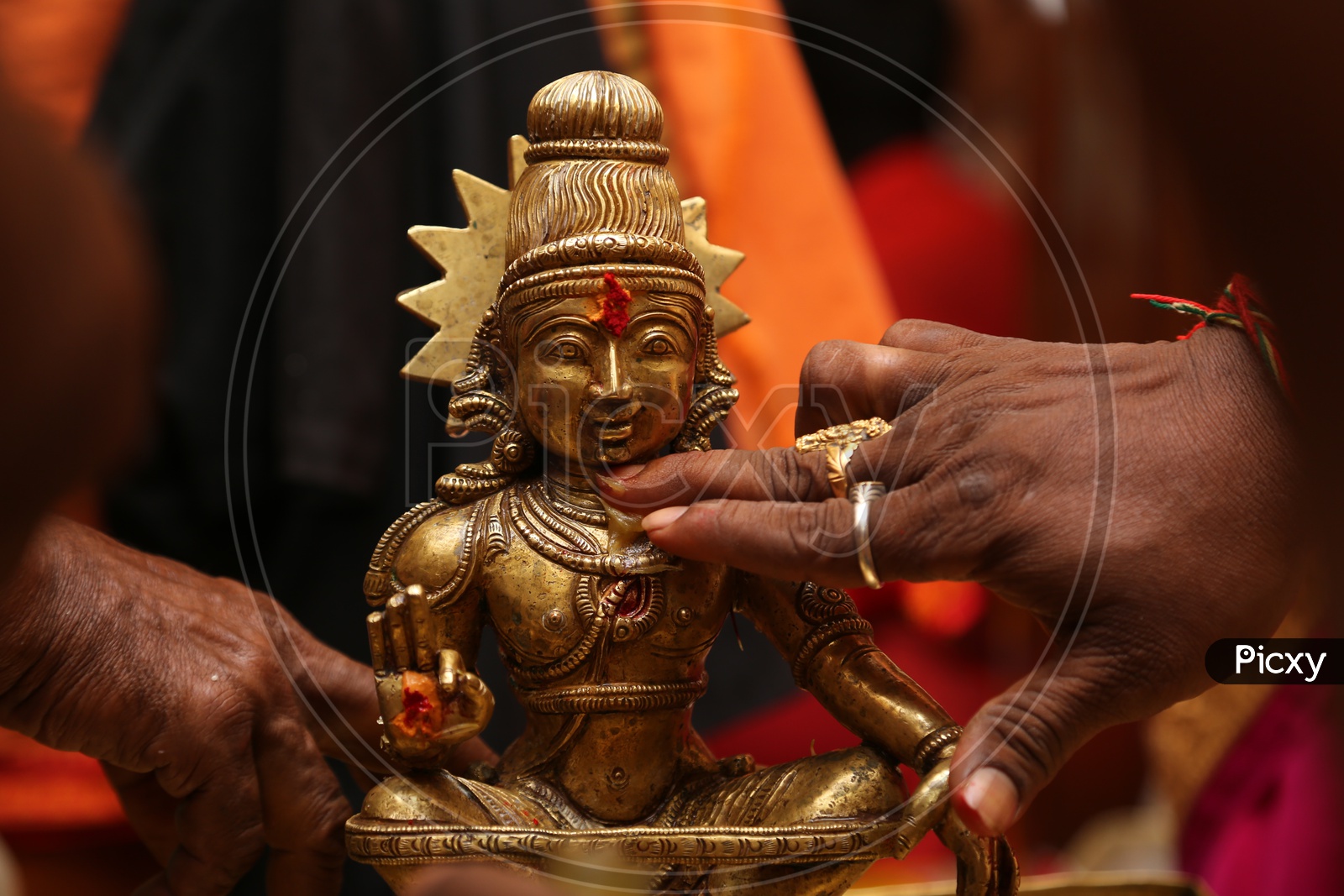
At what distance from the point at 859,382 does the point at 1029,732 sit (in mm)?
627

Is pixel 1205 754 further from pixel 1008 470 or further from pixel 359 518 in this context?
pixel 359 518

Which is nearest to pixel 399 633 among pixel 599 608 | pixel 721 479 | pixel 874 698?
pixel 599 608

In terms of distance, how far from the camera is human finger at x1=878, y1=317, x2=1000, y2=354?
199 centimetres

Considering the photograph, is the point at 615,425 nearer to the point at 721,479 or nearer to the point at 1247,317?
the point at 721,479

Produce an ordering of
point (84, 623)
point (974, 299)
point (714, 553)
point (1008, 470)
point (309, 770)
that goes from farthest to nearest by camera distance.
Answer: point (974, 299) → point (309, 770) → point (84, 623) → point (714, 553) → point (1008, 470)

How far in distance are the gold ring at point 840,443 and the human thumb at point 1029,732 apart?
1.27ft

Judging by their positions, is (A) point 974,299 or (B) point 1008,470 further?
(A) point 974,299

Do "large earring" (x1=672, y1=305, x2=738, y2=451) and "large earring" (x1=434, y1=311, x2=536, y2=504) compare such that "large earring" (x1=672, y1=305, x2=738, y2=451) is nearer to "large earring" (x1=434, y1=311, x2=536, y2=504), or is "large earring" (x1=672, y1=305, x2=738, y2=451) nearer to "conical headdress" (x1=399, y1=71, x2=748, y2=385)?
"conical headdress" (x1=399, y1=71, x2=748, y2=385)

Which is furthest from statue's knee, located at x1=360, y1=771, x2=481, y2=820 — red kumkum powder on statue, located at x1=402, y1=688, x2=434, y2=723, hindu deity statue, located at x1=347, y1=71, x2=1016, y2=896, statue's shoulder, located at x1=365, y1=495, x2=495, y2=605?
statue's shoulder, located at x1=365, y1=495, x2=495, y2=605

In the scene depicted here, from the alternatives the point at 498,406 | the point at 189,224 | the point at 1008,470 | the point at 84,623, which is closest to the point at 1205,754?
the point at 1008,470

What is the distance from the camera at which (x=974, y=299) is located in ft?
14.0

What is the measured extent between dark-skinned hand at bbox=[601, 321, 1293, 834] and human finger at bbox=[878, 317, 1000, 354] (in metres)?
0.12

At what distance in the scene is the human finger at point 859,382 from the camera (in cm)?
194

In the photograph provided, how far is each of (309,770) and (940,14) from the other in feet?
11.3
